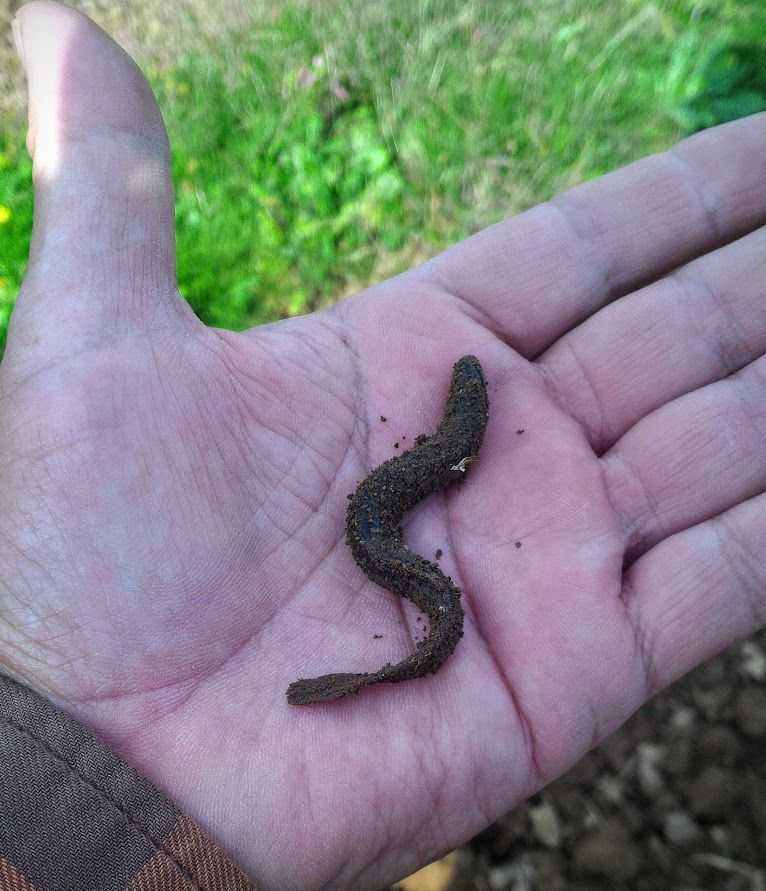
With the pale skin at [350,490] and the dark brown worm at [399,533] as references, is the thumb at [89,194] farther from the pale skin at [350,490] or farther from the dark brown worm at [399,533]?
the dark brown worm at [399,533]

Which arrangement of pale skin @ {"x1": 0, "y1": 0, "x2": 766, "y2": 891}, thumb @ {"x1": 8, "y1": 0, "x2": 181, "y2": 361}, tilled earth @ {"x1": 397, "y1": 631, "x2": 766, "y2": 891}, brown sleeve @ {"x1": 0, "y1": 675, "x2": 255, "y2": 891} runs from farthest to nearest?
1. tilled earth @ {"x1": 397, "y1": 631, "x2": 766, "y2": 891}
2. thumb @ {"x1": 8, "y1": 0, "x2": 181, "y2": 361}
3. pale skin @ {"x1": 0, "y1": 0, "x2": 766, "y2": 891}
4. brown sleeve @ {"x1": 0, "y1": 675, "x2": 255, "y2": 891}

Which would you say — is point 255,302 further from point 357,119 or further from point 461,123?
point 461,123

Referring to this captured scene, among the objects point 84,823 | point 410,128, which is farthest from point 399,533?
point 410,128

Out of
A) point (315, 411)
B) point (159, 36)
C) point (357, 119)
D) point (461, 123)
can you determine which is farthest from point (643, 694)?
point (159, 36)

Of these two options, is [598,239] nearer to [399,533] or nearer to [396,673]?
[399,533]

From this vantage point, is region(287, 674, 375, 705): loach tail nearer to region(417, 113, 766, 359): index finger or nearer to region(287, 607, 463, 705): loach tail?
region(287, 607, 463, 705): loach tail

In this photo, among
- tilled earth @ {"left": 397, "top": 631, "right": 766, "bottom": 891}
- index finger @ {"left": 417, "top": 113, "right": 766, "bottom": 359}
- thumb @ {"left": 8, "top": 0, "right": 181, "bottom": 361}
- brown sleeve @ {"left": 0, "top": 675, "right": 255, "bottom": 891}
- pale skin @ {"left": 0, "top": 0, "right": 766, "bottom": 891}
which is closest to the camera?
brown sleeve @ {"left": 0, "top": 675, "right": 255, "bottom": 891}

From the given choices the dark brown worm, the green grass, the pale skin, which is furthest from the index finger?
the green grass

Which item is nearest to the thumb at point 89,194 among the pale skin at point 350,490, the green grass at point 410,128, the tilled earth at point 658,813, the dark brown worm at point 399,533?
the pale skin at point 350,490
